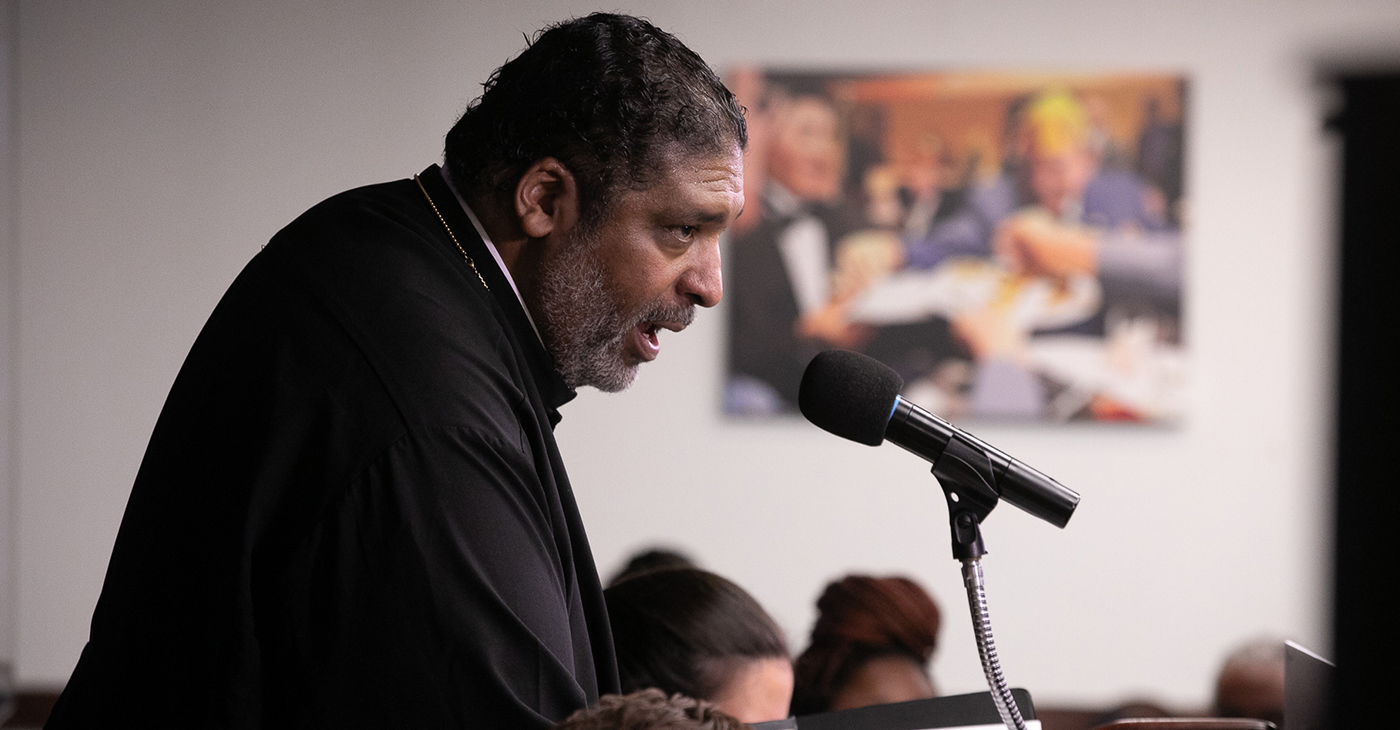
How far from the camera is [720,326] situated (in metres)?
3.60

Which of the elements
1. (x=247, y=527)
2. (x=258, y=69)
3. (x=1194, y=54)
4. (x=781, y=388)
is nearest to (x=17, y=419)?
(x=258, y=69)

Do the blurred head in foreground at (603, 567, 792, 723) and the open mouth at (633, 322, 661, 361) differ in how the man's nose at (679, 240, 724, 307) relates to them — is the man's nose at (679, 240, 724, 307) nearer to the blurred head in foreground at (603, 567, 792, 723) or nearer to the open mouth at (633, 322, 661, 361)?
the open mouth at (633, 322, 661, 361)

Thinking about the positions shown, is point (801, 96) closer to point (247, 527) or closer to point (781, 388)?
point (781, 388)

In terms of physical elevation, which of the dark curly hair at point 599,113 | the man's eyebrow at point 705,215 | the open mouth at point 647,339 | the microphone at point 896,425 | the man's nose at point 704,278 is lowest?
the microphone at point 896,425

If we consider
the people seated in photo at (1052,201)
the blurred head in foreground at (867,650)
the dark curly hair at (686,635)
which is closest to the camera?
the dark curly hair at (686,635)

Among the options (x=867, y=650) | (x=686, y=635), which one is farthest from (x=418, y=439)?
(x=867, y=650)

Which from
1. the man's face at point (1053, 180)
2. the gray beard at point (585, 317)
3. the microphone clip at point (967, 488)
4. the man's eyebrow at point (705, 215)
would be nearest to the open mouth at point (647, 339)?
the gray beard at point (585, 317)

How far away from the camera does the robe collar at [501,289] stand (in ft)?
3.50

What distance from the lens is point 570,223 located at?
3.51 ft

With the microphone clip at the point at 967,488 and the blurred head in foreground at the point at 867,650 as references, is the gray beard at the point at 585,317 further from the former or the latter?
the blurred head in foreground at the point at 867,650

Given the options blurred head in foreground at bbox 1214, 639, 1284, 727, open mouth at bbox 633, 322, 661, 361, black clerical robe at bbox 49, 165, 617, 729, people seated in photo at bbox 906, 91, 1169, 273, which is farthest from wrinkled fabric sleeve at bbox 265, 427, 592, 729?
people seated in photo at bbox 906, 91, 1169, 273

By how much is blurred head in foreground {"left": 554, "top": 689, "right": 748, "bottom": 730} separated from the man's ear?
0.45m

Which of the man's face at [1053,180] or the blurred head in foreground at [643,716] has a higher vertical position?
the man's face at [1053,180]

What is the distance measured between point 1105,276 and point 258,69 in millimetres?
2663
